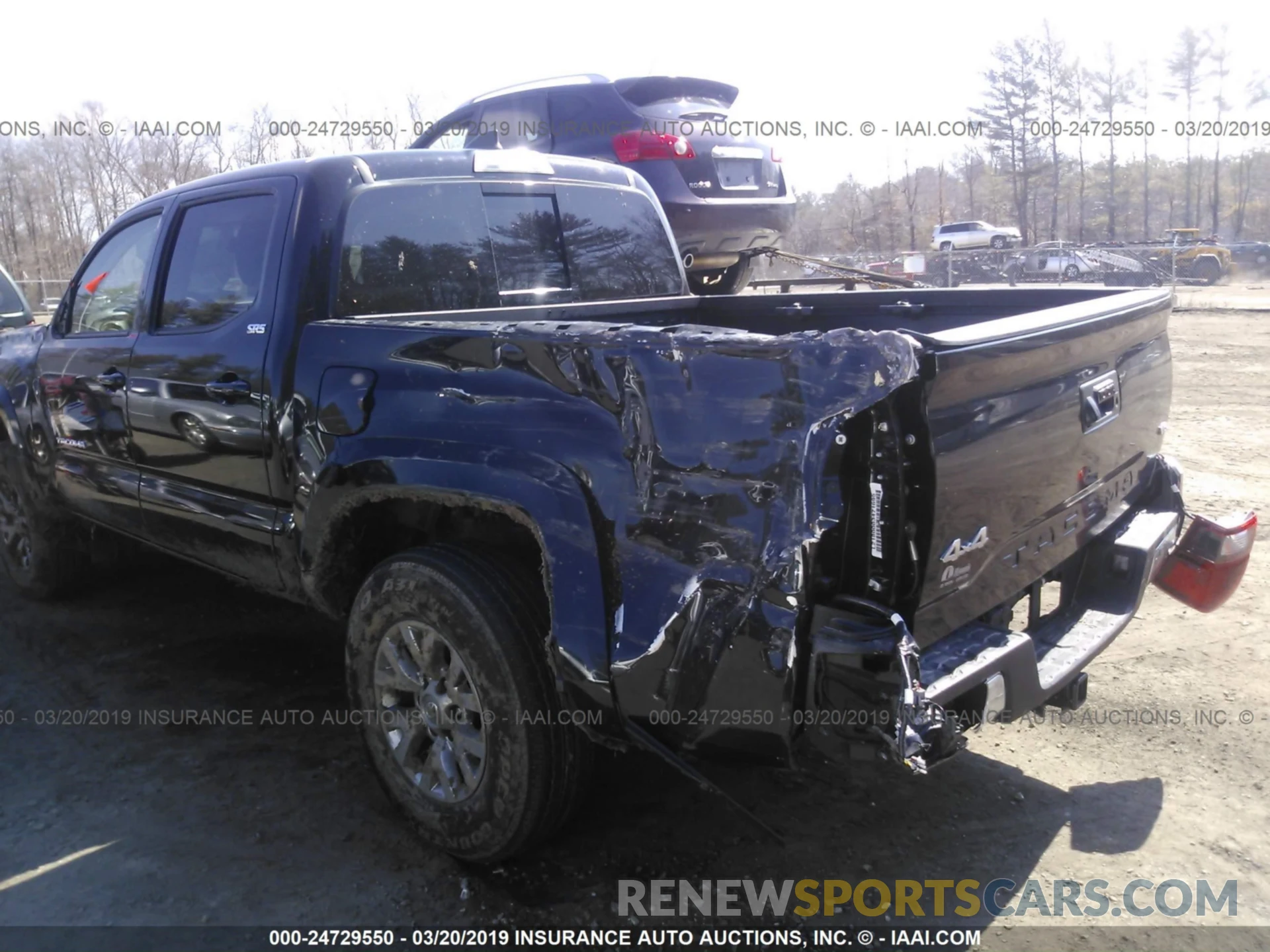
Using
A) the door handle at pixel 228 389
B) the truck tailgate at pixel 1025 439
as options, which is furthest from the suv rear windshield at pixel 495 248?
the truck tailgate at pixel 1025 439

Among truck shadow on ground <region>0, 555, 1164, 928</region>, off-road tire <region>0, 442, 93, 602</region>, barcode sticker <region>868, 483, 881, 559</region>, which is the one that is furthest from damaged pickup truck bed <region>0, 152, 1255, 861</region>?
off-road tire <region>0, 442, 93, 602</region>

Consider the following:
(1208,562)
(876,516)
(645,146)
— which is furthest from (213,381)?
(645,146)

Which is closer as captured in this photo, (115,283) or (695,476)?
(695,476)

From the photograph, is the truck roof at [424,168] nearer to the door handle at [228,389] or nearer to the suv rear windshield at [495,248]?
the suv rear windshield at [495,248]

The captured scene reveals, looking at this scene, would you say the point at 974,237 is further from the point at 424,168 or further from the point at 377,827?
the point at 377,827

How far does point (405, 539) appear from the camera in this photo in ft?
11.0

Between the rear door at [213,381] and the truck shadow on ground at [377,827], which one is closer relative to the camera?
the truck shadow on ground at [377,827]

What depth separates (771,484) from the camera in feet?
7.03

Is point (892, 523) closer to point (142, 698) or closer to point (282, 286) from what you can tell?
point (282, 286)

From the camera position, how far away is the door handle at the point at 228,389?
3.42m

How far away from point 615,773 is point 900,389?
1990 millimetres

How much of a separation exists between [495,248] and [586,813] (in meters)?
2.10

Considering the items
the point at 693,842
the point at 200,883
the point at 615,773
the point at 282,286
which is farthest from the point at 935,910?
the point at 282,286

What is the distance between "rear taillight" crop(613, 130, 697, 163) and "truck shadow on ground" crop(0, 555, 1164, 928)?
508cm
